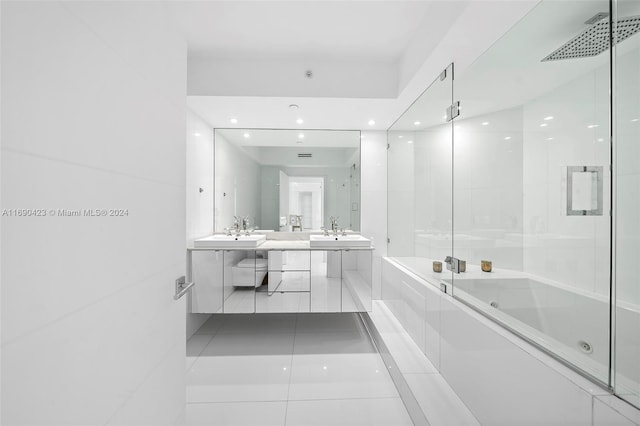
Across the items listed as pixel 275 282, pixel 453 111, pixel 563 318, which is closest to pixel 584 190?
pixel 563 318

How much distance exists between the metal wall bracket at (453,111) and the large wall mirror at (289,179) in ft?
4.47

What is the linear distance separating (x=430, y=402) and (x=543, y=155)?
1535mm

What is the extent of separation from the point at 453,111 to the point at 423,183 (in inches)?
29.8

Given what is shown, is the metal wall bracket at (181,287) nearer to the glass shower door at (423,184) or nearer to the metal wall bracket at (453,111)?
the glass shower door at (423,184)

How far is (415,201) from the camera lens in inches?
103

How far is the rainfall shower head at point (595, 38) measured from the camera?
100 centimetres

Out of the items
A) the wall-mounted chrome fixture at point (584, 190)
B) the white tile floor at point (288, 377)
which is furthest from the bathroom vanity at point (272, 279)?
the wall-mounted chrome fixture at point (584, 190)

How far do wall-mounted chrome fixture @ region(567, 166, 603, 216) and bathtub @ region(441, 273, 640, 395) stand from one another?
0.40 m

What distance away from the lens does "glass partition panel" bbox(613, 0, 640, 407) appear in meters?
0.98

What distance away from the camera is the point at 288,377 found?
1931mm

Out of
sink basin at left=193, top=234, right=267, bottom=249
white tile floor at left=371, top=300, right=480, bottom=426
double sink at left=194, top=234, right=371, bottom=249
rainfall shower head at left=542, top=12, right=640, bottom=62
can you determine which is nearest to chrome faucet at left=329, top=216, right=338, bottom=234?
double sink at left=194, top=234, right=371, bottom=249

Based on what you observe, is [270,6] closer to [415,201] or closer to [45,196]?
[45,196]

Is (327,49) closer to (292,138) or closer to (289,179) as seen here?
(292,138)

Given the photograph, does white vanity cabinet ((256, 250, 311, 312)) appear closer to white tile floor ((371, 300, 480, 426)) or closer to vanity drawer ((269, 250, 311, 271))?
vanity drawer ((269, 250, 311, 271))
